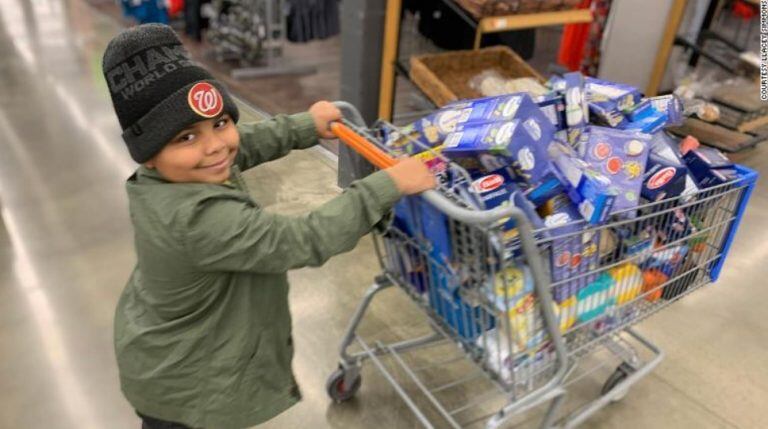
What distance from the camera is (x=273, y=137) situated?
1.58 meters

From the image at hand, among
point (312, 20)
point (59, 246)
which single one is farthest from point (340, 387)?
point (312, 20)

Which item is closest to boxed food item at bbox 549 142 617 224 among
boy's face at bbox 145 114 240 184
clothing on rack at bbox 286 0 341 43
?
boy's face at bbox 145 114 240 184

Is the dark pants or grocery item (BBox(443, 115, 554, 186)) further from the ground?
grocery item (BBox(443, 115, 554, 186))

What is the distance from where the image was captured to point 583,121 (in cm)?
157

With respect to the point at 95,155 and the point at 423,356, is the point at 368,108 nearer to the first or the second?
the point at 423,356

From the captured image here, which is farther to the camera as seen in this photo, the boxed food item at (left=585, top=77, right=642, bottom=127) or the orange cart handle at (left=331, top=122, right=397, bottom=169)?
the boxed food item at (left=585, top=77, right=642, bottom=127)

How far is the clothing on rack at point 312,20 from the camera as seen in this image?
491cm

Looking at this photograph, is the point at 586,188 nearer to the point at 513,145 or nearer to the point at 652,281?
the point at 513,145

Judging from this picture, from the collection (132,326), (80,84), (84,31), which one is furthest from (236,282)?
(84,31)

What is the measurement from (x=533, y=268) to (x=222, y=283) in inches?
26.8

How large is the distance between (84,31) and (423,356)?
600 cm

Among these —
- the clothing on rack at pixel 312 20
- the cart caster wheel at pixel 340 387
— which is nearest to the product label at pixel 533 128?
the cart caster wheel at pixel 340 387

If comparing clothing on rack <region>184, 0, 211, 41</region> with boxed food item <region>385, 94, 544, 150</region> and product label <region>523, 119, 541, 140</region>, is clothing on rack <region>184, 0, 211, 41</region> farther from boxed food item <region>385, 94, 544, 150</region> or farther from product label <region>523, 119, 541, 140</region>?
product label <region>523, 119, 541, 140</region>

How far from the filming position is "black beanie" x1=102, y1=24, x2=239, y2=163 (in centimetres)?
116
